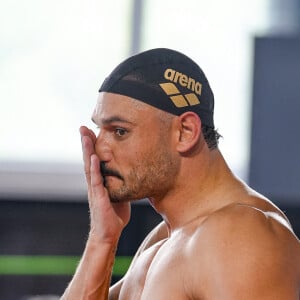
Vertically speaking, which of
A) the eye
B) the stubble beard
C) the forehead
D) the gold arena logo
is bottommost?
the stubble beard

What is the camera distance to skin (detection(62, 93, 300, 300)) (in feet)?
5.66

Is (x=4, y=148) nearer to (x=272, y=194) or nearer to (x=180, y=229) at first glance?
(x=272, y=194)

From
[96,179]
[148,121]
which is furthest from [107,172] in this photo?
[148,121]

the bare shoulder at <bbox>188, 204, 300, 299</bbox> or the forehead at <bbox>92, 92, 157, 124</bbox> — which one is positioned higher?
the forehead at <bbox>92, 92, 157, 124</bbox>

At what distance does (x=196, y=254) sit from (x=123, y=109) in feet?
1.05

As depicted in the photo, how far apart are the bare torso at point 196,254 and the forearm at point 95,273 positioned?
133mm

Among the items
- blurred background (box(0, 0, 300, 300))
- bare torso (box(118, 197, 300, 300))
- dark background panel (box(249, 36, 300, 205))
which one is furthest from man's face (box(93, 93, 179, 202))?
blurred background (box(0, 0, 300, 300))

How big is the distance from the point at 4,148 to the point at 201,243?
8.06 feet

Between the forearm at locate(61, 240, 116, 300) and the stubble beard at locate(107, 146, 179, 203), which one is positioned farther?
the forearm at locate(61, 240, 116, 300)

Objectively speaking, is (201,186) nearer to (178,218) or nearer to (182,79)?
(178,218)

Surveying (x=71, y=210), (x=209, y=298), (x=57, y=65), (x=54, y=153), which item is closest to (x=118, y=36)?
(x=57, y=65)

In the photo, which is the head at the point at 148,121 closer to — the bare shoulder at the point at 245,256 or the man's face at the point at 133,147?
the man's face at the point at 133,147

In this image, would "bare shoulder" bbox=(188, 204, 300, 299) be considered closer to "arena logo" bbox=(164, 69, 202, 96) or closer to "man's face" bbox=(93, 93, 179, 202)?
"man's face" bbox=(93, 93, 179, 202)

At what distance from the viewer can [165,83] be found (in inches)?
77.4
